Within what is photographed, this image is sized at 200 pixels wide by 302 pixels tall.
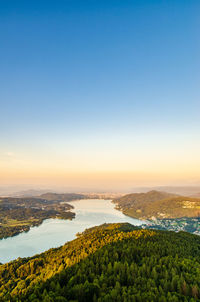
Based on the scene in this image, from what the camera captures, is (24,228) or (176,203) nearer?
(24,228)

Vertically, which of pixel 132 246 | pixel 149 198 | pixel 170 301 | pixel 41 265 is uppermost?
pixel 170 301

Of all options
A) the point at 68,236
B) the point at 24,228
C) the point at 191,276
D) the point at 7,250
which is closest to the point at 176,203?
the point at 68,236

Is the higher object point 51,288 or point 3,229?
point 51,288

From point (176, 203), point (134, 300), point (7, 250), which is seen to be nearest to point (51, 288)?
point (134, 300)

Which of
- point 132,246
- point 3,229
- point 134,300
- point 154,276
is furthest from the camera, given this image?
point 3,229

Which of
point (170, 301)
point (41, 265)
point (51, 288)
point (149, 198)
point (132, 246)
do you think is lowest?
point (149, 198)

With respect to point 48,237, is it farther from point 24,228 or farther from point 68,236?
point 24,228

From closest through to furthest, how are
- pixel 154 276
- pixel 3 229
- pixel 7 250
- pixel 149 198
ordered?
pixel 154 276, pixel 7 250, pixel 3 229, pixel 149 198

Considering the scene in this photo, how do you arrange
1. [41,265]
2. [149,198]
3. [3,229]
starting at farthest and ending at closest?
[149,198], [3,229], [41,265]

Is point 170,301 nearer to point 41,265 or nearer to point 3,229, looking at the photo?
point 41,265
